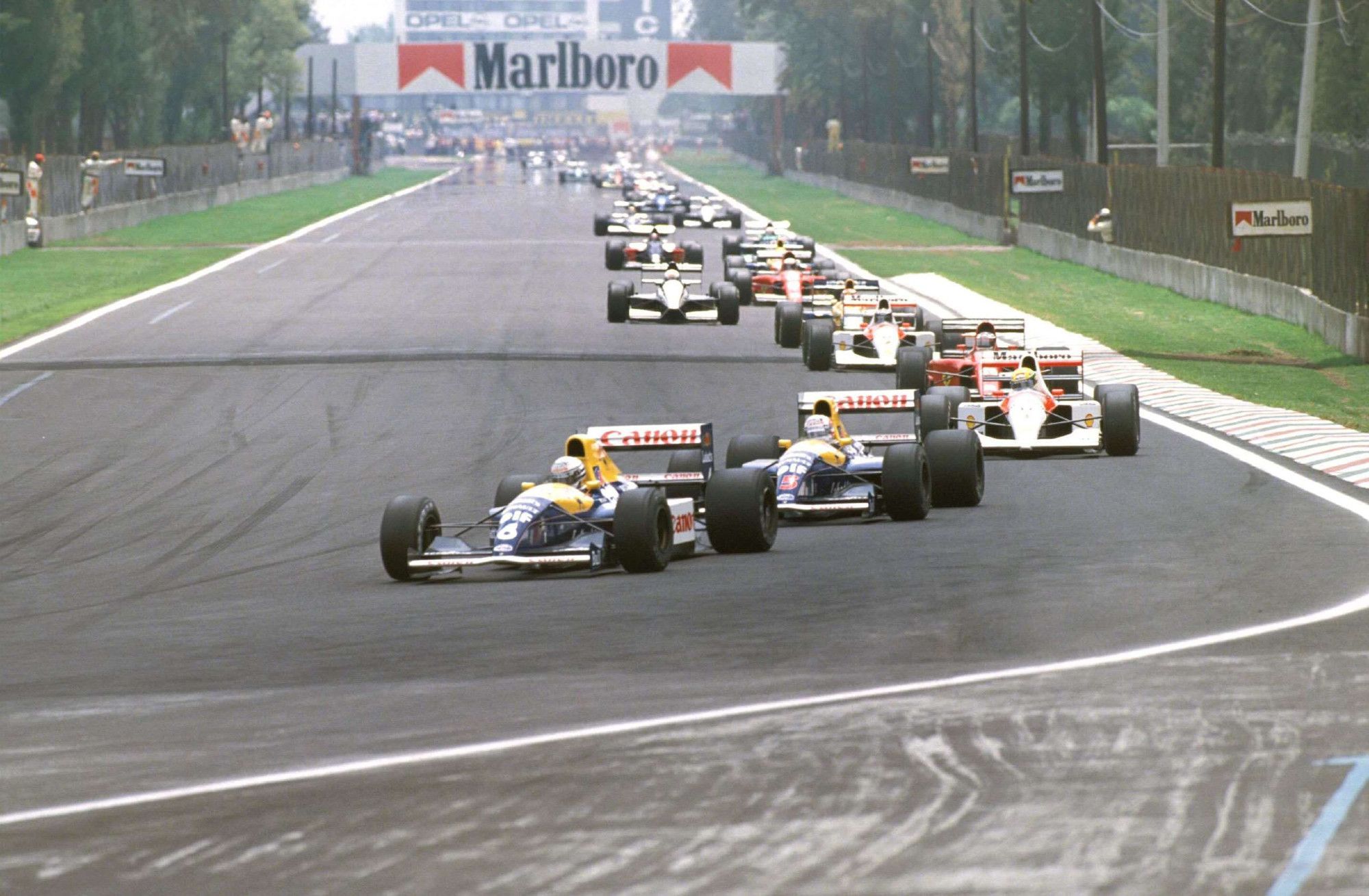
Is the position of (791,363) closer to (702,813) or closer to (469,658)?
(469,658)

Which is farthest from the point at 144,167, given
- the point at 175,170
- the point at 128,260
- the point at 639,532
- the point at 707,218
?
the point at 639,532

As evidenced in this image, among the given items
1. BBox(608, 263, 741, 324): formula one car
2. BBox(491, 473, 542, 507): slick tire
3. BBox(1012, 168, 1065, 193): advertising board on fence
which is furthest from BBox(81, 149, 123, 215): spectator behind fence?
BBox(491, 473, 542, 507): slick tire

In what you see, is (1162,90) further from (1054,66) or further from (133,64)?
(133,64)

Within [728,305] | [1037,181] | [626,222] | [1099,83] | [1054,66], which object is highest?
[1054,66]

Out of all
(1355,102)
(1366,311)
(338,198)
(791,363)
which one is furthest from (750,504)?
(338,198)

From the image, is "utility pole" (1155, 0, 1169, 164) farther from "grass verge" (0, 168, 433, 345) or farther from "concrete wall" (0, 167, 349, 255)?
"concrete wall" (0, 167, 349, 255)

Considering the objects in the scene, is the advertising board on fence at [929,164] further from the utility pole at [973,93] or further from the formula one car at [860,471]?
the formula one car at [860,471]

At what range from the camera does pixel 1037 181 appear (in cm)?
5506

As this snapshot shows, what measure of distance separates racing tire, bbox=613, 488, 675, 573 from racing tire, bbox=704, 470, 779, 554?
0.74m

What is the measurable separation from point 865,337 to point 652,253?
17.3m

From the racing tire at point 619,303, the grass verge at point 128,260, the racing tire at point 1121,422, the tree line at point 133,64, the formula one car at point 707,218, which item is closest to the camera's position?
the racing tire at point 1121,422

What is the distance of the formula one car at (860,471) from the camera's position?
16.2 meters

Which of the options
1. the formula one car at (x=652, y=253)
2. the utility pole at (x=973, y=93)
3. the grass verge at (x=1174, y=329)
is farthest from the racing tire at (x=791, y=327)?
the utility pole at (x=973, y=93)

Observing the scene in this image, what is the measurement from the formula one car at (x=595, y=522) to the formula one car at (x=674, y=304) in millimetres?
21017
